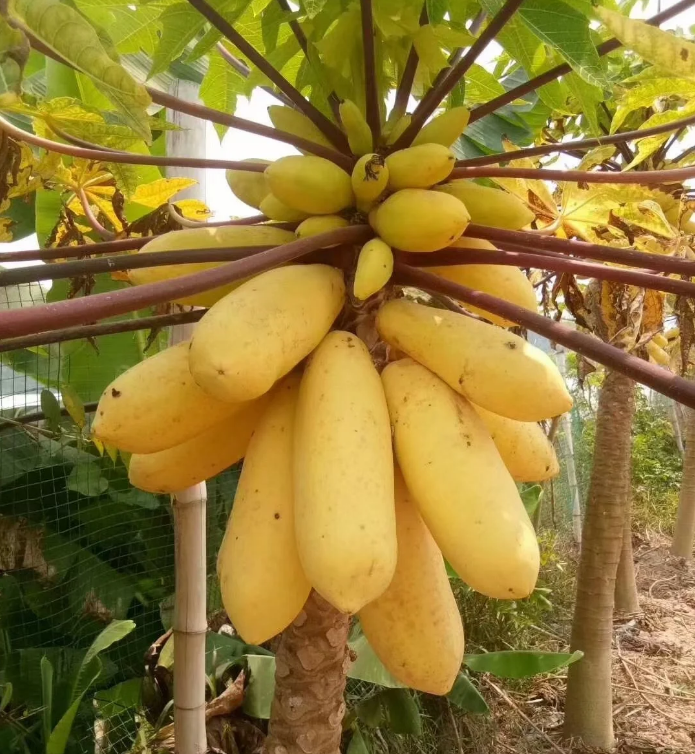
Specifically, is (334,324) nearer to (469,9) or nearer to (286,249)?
(286,249)

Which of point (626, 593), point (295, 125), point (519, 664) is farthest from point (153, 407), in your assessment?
point (626, 593)

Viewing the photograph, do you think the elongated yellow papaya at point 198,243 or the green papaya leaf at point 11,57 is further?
the elongated yellow papaya at point 198,243

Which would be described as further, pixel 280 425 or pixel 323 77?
pixel 323 77

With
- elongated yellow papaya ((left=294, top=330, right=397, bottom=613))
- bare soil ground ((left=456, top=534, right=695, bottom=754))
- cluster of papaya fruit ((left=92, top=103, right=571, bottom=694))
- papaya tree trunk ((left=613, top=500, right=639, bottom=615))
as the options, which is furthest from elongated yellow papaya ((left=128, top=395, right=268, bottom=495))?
papaya tree trunk ((left=613, top=500, right=639, bottom=615))

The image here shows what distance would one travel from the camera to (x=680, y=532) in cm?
480

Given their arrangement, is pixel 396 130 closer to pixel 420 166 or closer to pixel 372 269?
pixel 420 166

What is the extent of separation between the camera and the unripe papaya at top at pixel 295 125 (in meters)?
0.94

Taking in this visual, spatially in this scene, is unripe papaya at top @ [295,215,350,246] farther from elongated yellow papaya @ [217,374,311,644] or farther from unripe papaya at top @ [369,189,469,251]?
elongated yellow papaya @ [217,374,311,644]

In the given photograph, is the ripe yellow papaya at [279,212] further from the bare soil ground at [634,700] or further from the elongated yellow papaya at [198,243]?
the bare soil ground at [634,700]

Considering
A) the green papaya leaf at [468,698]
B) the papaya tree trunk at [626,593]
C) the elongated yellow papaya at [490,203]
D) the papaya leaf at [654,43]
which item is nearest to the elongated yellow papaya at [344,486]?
the elongated yellow papaya at [490,203]

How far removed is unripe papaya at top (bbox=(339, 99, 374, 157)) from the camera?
2.75 feet

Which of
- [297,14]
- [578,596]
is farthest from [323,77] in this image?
[578,596]

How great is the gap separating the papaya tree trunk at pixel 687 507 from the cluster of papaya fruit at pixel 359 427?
438 cm

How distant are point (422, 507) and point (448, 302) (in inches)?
15.8
